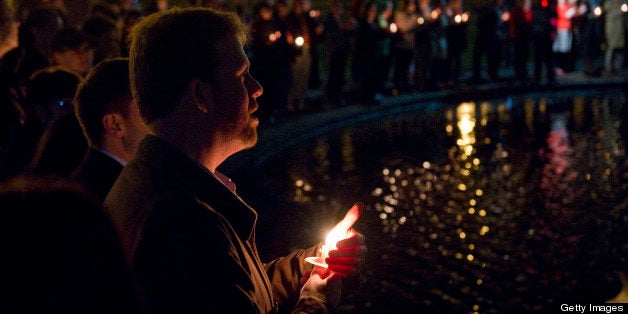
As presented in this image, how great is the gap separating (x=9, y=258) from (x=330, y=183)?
8350mm

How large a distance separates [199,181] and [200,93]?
0.25 metres

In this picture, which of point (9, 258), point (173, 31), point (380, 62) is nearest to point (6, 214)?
point (9, 258)

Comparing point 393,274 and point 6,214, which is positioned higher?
point 6,214

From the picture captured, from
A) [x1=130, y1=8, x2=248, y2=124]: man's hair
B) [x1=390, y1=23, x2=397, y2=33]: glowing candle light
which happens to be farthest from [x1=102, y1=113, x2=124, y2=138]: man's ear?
[x1=390, y1=23, x2=397, y2=33]: glowing candle light

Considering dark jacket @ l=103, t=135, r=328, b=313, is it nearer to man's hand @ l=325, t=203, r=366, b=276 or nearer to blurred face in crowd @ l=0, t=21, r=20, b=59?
man's hand @ l=325, t=203, r=366, b=276

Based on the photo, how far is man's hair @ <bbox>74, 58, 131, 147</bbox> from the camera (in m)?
3.62

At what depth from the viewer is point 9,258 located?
1.12 metres

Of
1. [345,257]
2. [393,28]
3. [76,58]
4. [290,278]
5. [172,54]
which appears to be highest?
[393,28]

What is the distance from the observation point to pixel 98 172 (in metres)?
3.44

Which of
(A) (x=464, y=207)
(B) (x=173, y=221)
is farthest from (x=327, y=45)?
(B) (x=173, y=221)

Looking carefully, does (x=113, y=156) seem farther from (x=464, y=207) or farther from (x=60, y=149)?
(x=464, y=207)

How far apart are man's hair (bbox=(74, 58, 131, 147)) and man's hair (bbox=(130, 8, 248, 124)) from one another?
1.42 meters

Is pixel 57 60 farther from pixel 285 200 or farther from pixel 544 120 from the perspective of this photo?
pixel 544 120

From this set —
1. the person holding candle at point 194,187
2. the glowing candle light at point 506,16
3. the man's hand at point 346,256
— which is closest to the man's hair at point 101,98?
the person holding candle at point 194,187
